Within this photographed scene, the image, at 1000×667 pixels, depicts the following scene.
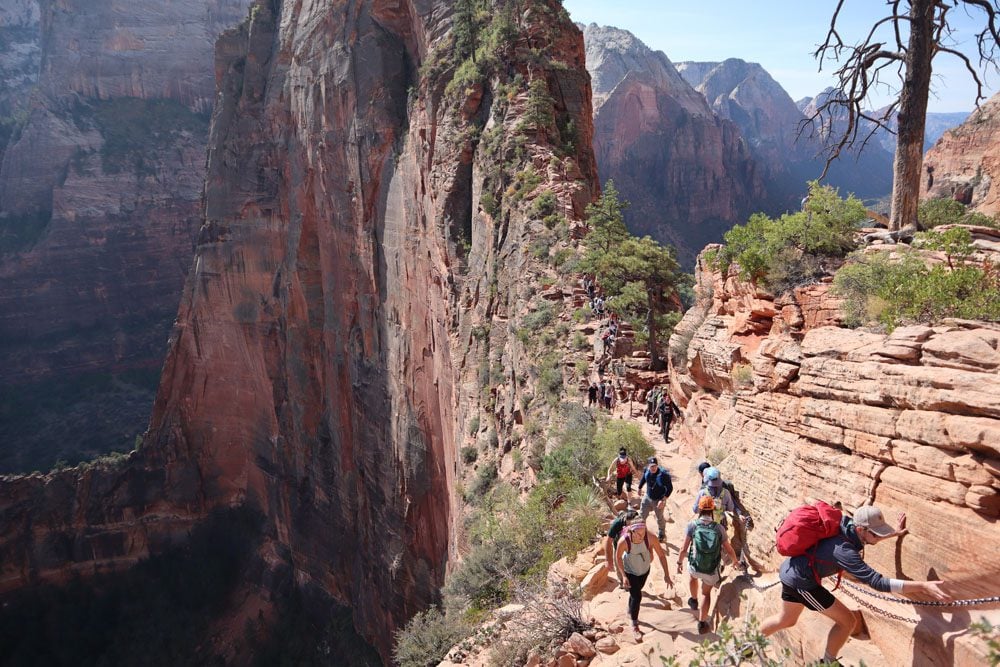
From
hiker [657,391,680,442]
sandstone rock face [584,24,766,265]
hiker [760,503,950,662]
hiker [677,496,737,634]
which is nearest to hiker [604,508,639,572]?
hiker [677,496,737,634]

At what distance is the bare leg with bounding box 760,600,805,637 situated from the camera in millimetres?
4734

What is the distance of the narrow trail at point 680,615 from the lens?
16.5 ft

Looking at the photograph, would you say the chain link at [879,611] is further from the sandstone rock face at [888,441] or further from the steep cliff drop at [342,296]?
the steep cliff drop at [342,296]

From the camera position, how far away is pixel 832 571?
4.57 meters

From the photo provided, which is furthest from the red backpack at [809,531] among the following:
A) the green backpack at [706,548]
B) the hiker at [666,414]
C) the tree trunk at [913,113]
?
the hiker at [666,414]

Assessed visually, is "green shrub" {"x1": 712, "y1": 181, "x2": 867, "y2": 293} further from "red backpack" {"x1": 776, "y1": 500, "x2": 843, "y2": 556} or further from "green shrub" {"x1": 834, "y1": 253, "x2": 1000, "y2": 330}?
"red backpack" {"x1": 776, "y1": 500, "x2": 843, "y2": 556}

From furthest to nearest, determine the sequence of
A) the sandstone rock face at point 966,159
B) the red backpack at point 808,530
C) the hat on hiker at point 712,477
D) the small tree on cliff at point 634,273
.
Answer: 1. the sandstone rock face at point 966,159
2. the small tree on cliff at point 634,273
3. the hat on hiker at point 712,477
4. the red backpack at point 808,530

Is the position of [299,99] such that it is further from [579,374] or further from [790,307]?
[790,307]

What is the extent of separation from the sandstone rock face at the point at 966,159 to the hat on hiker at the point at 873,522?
3137 cm

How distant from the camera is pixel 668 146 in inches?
3969

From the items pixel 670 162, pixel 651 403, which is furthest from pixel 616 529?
pixel 670 162

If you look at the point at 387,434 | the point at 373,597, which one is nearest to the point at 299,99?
the point at 387,434

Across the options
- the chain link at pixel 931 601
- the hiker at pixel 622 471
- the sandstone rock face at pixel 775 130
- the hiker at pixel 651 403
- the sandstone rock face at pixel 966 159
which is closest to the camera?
the chain link at pixel 931 601

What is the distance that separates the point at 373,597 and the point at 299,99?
27.8m
